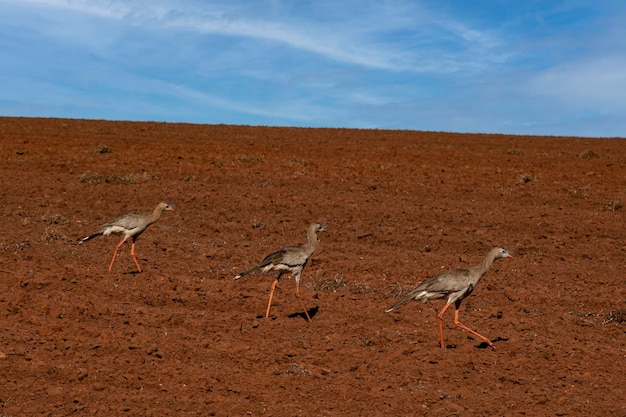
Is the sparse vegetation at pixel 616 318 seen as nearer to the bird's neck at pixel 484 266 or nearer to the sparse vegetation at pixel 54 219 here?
the bird's neck at pixel 484 266

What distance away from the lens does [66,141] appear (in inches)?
1452

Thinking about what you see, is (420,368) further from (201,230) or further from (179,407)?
(201,230)

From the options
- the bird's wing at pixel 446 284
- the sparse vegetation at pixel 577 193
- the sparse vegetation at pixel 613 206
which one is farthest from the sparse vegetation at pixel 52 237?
the sparse vegetation at pixel 577 193

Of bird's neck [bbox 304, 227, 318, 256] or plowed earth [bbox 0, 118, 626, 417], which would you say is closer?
plowed earth [bbox 0, 118, 626, 417]

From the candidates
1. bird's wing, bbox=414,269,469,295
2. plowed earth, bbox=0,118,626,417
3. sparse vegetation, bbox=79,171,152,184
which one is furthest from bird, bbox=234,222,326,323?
sparse vegetation, bbox=79,171,152,184

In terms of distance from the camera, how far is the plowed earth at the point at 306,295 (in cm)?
809

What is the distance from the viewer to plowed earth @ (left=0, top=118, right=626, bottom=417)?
8.09 m

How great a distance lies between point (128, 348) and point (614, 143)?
1872 inches

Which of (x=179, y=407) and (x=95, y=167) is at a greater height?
(x=95, y=167)

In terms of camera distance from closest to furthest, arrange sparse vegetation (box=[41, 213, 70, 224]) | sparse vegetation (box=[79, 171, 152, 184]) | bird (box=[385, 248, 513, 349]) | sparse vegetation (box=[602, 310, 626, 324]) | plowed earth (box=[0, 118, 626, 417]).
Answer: plowed earth (box=[0, 118, 626, 417]) < bird (box=[385, 248, 513, 349]) < sparse vegetation (box=[602, 310, 626, 324]) < sparse vegetation (box=[41, 213, 70, 224]) < sparse vegetation (box=[79, 171, 152, 184])

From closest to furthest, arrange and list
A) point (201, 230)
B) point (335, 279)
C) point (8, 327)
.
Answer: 1. point (8, 327)
2. point (335, 279)
3. point (201, 230)

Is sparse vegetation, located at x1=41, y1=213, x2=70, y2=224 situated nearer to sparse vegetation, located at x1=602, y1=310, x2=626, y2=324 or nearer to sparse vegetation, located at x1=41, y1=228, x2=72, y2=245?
sparse vegetation, located at x1=41, y1=228, x2=72, y2=245

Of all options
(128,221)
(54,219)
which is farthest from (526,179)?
(128,221)

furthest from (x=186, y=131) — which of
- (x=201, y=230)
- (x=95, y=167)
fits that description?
(x=201, y=230)
